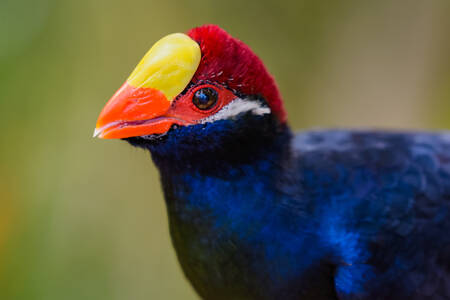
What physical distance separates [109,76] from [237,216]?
253cm

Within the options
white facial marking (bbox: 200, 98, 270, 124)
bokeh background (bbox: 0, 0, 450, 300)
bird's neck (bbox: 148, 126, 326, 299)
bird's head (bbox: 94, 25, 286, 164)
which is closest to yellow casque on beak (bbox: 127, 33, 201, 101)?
bird's head (bbox: 94, 25, 286, 164)

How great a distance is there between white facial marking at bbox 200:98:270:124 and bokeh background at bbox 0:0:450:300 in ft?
6.44

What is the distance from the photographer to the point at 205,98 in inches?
78.3

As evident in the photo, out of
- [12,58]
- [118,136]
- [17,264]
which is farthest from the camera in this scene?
[17,264]

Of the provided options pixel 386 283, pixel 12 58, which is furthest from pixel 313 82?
pixel 386 283

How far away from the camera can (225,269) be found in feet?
7.04

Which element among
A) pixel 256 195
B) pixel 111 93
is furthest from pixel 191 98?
pixel 111 93

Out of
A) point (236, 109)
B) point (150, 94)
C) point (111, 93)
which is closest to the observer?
point (150, 94)

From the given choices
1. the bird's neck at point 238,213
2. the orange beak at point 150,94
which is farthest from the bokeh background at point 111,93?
the bird's neck at point 238,213

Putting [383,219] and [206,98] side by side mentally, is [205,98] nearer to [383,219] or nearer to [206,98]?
[206,98]

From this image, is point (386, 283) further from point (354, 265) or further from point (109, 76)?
point (109, 76)

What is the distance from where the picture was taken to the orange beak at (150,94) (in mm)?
1921

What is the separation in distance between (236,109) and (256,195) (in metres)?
0.35

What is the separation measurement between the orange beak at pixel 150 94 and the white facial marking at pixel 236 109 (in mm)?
164
